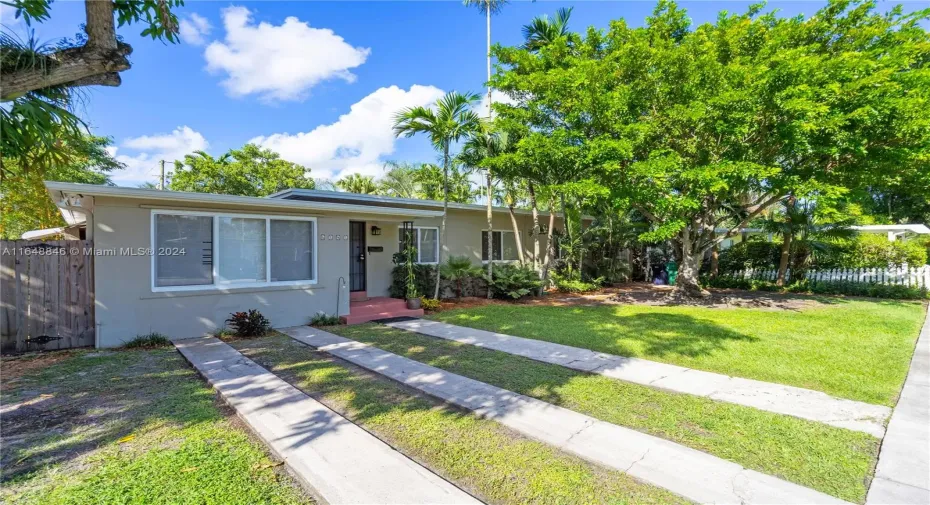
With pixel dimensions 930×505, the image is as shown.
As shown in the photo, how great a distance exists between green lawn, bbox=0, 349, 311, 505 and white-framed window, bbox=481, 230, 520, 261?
1043 cm

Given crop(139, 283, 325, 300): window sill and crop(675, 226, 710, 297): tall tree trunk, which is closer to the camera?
crop(139, 283, 325, 300): window sill

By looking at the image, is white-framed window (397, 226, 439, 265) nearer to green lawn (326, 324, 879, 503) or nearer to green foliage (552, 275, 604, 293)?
green foliage (552, 275, 604, 293)

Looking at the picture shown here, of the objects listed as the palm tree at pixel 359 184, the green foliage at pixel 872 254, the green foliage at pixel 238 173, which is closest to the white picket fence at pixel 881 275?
the green foliage at pixel 872 254

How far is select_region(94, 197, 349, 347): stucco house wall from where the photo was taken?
6.46 metres

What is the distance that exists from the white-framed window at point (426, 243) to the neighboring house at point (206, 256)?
203 cm

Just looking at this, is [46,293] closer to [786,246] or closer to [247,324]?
[247,324]

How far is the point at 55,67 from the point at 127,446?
10.7 ft

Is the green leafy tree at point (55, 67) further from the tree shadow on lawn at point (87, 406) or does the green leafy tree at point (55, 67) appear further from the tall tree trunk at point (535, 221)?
the tall tree trunk at point (535, 221)

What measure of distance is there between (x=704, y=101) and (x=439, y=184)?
15123 millimetres

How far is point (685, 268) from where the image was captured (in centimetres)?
1263

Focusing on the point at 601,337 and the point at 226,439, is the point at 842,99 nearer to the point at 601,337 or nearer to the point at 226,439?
the point at 601,337

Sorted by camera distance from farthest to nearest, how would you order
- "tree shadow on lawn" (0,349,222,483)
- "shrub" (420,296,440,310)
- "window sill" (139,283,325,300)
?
1. "shrub" (420,296,440,310)
2. "window sill" (139,283,325,300)
3. "tree shadow on lawn" (0,349,222,483)

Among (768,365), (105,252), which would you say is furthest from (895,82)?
(105,252)

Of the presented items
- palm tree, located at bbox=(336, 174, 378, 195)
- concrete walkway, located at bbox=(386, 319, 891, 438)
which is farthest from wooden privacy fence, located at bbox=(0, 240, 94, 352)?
palm tree, located at bbox=(336, 174, 378, 195)
